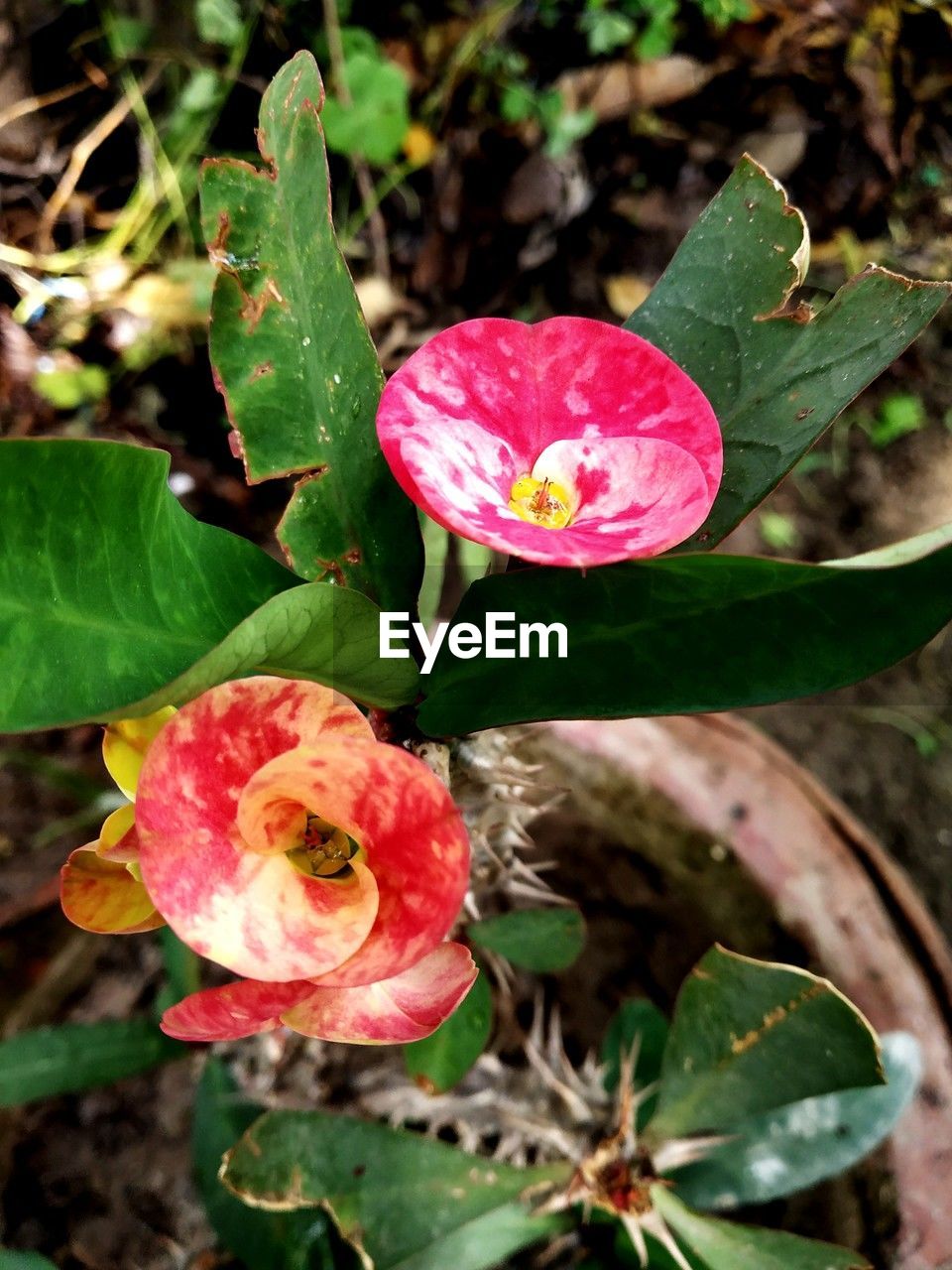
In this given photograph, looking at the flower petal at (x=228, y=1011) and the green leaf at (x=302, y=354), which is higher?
the green leaf at (x=302, y=354)

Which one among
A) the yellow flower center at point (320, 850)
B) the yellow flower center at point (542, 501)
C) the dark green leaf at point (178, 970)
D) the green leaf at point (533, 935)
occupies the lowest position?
the dark green leaf at point (178, 970)

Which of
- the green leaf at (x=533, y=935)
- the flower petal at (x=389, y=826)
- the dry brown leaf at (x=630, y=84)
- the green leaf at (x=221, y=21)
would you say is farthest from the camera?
the dry brown leaf at (x=630, y=84)

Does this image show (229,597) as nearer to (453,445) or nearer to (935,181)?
(453,445)

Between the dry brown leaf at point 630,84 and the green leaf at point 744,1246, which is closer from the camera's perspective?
the green leaf at point 744,1246

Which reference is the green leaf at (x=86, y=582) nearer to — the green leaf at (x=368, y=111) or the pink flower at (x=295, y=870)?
the pink flower at (x=295, y=870)

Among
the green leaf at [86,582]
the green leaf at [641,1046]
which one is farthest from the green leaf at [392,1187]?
the green leaf at [86,582]

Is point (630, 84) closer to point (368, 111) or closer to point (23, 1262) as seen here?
point (368, 111)

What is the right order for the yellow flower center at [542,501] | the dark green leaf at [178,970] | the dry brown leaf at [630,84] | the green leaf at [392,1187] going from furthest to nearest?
1. the dry brown leaf at [630,84]
2. the dark green leaf at [178,970]
3. the green leaf at [392,1187]
4. the yellow flower center at [542,501]

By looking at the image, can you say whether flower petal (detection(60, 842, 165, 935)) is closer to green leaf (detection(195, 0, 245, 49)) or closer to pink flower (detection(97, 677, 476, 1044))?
pink flower (detection(97, 677, 476, 1044))
